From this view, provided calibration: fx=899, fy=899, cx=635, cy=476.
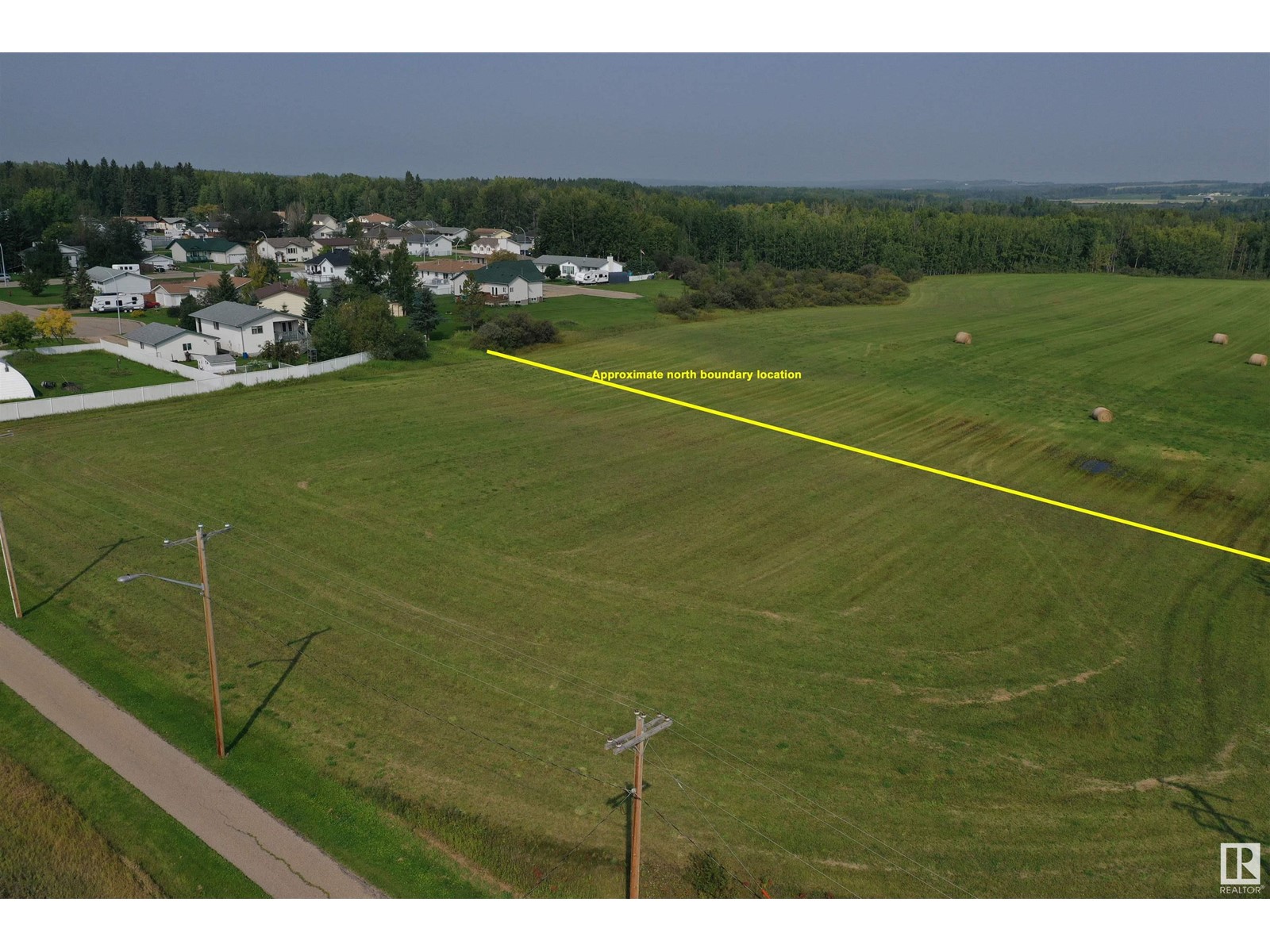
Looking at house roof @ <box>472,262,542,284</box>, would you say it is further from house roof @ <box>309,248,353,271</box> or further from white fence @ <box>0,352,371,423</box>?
white fence @ <box>0,352,371,423</box>

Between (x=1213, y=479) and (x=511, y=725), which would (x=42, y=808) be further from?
(x=1213, y=479)

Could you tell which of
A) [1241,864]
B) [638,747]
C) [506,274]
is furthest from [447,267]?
[1241,864]

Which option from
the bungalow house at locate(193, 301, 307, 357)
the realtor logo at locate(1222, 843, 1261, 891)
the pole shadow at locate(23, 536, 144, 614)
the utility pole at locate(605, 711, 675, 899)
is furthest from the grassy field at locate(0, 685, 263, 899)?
the bungalow house at locate(193, 301, 307, 357)

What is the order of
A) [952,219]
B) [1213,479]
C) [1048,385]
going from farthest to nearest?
[952,219]
[1048,385]
[1213,479]

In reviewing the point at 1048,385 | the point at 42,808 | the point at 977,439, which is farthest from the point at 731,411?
the point at 42,808

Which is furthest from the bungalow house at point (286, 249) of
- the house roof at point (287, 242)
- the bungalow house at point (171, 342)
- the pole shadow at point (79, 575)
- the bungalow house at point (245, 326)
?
the pole shadow at point (79, 575)

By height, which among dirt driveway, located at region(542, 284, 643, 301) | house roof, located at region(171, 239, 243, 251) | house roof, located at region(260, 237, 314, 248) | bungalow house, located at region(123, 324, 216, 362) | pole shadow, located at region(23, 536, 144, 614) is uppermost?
house roof, located at region(260, 237, 314, 248)
